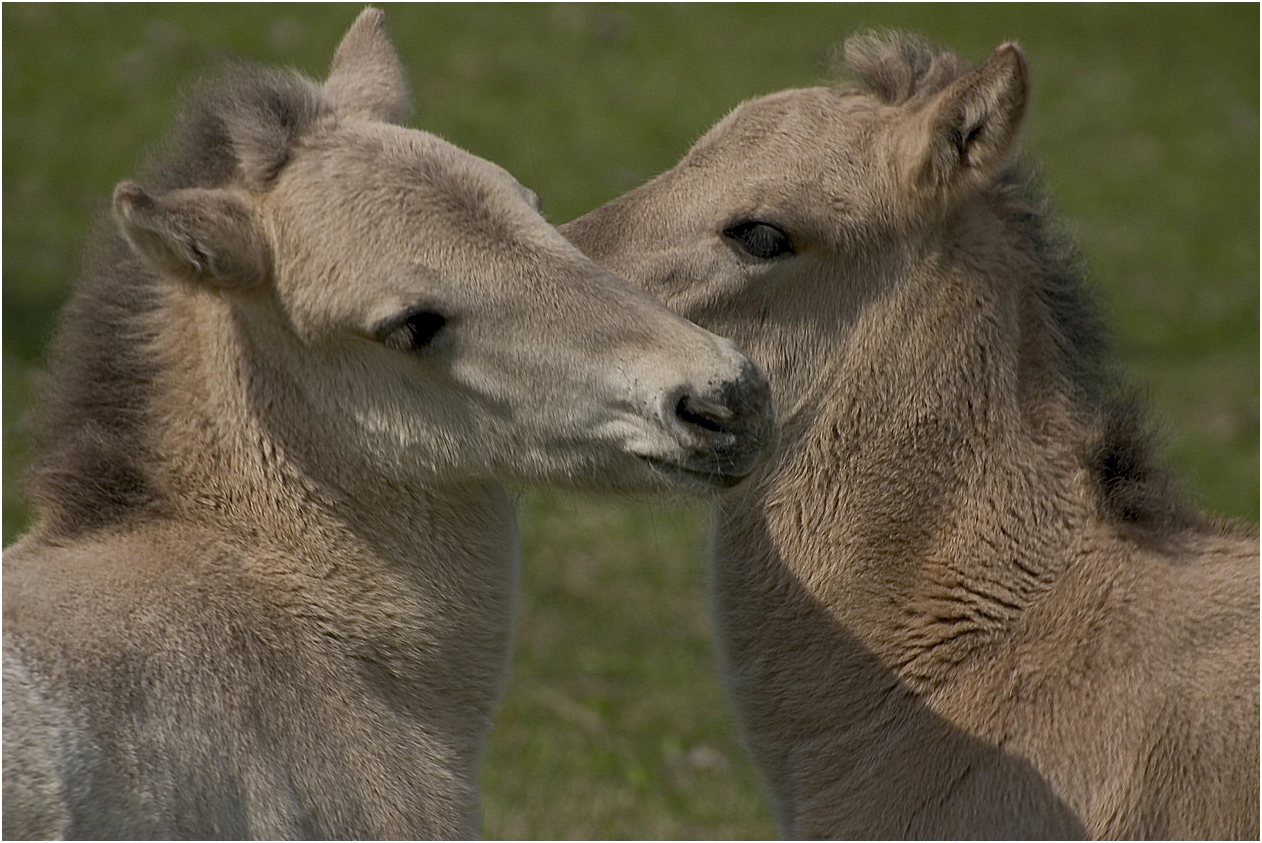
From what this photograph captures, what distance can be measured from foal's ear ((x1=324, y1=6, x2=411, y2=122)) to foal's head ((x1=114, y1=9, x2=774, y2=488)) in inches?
12.4

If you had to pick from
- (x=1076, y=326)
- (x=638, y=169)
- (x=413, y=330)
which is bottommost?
(x=413, y=330)

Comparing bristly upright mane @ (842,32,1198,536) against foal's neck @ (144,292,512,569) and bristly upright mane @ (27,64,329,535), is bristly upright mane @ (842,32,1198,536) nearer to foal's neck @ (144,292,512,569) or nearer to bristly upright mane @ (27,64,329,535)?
bristly upright mane @ (27,64,329,535)

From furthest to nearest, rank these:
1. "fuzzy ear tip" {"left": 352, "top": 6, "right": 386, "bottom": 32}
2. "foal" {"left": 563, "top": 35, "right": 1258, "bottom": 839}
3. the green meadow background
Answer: the green meadow background, "fuzzy ear tip" {"left": 352, "top": 6, "right": 386, "bottom": 32}, "foal" {"left": 563, "top": 35, "right": 1258, "bottom": 839}

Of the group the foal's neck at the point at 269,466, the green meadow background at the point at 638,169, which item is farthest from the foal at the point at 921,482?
the green meadow background at the point at 638,169

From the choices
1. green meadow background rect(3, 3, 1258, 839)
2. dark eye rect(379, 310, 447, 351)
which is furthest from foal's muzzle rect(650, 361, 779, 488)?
green meadow background rect(3, 3, 1258, 839)

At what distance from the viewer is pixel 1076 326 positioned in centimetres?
407

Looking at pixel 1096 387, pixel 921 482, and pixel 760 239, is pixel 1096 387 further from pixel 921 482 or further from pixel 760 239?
pixel 760 239

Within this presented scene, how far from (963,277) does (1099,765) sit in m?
1.35

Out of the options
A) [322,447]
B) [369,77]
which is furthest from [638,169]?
[322,447]

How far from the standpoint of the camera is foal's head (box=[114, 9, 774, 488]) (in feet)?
10.6

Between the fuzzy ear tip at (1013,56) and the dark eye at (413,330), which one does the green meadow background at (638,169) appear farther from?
the fuzzy ear tip at (1013,56)

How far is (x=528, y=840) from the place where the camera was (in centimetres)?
541

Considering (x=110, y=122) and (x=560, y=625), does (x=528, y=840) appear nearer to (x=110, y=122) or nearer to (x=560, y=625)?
(x=560, y=625)

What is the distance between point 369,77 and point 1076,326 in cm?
211
